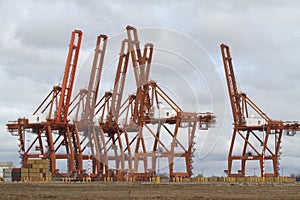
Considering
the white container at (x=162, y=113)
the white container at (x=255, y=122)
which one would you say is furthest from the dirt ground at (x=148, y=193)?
the white container at (x=255, y=122)

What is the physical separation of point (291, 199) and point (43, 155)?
81.9m

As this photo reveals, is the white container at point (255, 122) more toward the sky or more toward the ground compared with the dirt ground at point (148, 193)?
more toward the sky

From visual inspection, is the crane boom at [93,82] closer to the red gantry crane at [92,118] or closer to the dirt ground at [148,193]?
the red gantry crane at [92,118]

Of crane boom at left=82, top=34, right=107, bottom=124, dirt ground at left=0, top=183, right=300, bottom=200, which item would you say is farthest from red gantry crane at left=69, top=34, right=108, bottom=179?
dirt ground at left=0, top=183, right=300, bottom=200

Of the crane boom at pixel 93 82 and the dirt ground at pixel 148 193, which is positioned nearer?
the dirt ground at pixel 148 193

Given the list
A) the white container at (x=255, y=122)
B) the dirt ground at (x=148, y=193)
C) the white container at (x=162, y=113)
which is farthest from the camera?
the white container at (x=255, y=122)

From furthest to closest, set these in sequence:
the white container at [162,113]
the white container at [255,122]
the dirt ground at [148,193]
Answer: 1. the white container at [255,122]
2. the white container at [162,113]
3. the dirt ground at [148,193]

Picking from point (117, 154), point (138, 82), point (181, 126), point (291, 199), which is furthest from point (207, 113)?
point (291, 199)

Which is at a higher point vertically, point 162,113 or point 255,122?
point 162,113

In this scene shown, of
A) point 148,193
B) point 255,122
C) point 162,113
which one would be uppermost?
point 162,113

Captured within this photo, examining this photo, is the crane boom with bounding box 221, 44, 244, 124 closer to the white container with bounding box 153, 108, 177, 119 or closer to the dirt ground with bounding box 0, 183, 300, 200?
the white container with bounding box 153, 108, 177, 119

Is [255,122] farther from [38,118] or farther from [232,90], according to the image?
[38,118]

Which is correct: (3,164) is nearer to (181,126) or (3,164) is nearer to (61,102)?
(61,102)

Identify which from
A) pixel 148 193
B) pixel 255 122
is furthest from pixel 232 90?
pixel 148 193
